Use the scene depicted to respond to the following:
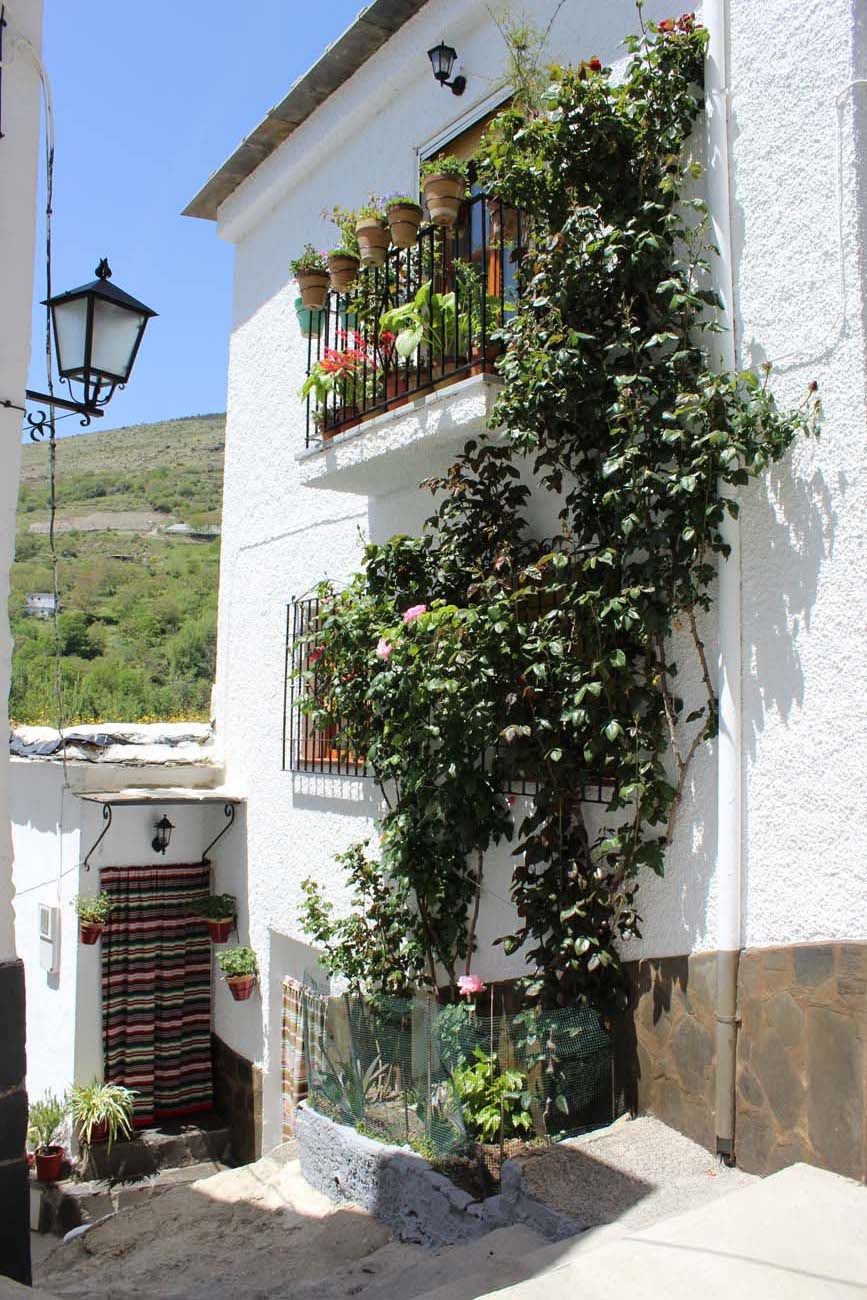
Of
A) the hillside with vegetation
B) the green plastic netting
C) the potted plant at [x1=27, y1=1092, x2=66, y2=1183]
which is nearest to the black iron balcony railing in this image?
the green plastic netting

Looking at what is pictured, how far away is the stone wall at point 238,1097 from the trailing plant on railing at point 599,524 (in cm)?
425

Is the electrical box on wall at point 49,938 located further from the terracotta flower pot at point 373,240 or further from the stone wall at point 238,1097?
the terracotta flower pot at point 373,240

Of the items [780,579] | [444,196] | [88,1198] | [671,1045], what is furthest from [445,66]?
[88,1198]

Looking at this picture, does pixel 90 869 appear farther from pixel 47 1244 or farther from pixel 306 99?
pixel 306 99

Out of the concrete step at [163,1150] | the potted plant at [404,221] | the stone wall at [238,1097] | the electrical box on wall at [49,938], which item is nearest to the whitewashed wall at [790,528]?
the potted plant at [404,221]

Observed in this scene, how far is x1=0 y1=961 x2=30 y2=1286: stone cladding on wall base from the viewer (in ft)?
14.2

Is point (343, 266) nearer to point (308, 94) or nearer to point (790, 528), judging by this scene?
point (308, 94)

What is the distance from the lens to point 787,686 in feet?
15.0

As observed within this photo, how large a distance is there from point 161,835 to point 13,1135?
523 cm

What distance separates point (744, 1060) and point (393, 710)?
2.58 m

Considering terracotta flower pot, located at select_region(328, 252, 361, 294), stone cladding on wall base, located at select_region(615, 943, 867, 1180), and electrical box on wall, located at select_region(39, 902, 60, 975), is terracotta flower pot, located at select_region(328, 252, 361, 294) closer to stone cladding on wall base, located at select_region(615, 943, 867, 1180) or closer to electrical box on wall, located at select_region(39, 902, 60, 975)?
stone cladding on wall base, located at select_region(615, 943, 867, 1180)

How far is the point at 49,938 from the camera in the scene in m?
9.31

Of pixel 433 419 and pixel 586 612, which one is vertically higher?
pixel 433 419

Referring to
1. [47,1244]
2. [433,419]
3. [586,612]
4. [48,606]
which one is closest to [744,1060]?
[586,612]
